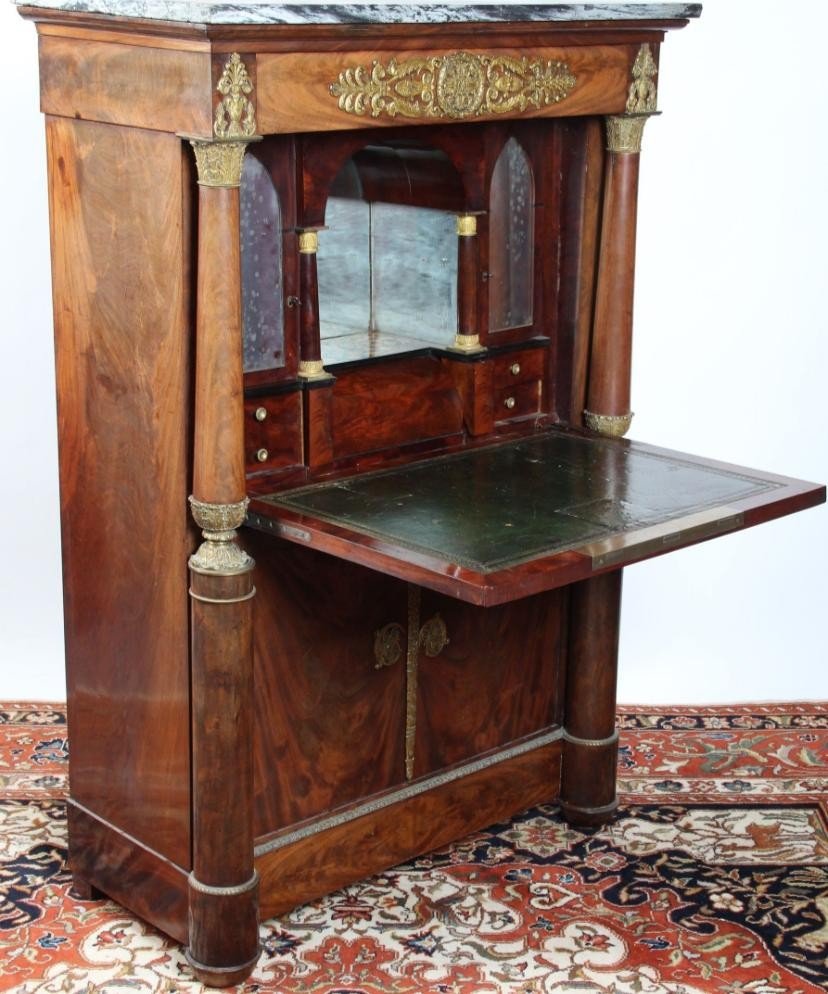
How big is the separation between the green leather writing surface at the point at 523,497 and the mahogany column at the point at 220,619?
0.64 feet

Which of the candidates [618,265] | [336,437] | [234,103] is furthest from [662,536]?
[234,103]

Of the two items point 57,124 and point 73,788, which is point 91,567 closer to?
point 73,788

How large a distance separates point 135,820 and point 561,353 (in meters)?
Answer: 1.41

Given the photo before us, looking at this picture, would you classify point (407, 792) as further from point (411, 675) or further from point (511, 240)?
point (511, 240)

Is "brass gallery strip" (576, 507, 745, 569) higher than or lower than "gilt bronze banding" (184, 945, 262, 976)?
higher

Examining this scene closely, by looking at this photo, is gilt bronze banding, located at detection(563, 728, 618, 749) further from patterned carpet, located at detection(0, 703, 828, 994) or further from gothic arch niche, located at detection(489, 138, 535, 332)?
gothic arch niche, located at detection(489, 138, 535, 332)

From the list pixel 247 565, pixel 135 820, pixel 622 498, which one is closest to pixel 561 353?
pixel 622 498

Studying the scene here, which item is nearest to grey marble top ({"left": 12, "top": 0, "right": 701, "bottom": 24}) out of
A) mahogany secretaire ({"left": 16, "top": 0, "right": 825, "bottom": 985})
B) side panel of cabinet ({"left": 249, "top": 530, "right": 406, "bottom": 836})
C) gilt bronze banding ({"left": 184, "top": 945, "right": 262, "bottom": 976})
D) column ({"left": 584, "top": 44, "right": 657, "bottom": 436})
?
mahogany secretaire ({"left": 16, "top": 0, "right": 825, "bottom": 985})

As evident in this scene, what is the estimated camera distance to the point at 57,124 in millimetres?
3748

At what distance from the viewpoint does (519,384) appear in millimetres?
4355

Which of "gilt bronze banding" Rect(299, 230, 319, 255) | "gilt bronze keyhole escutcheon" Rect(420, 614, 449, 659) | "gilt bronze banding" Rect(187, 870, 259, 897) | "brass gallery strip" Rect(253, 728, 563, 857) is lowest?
"gilt bronze banding" Rect(187, 870, 259, 897)

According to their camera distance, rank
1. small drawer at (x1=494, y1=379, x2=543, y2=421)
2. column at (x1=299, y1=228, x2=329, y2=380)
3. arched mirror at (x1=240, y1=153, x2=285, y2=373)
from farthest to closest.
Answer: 1. small drawer at (x1=494, y1=379, x2=543, y2=421)
2. column at (x1=299, y1=228, x2=329, y2=380)
3. arched mirror at (x1=240, y1=153, x2=285, y2=373)

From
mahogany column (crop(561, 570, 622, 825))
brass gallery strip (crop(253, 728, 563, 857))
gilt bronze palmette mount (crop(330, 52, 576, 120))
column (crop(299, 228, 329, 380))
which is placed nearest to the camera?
gilt bronze palmette mount (crop(330, 52, 576, 120))

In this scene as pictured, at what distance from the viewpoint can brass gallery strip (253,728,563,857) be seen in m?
4.02
